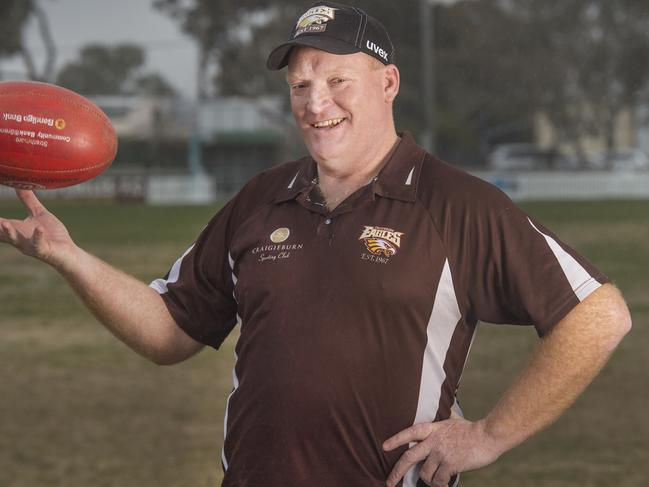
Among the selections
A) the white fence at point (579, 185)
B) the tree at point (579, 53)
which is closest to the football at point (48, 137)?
the white fence at point (579, 185)

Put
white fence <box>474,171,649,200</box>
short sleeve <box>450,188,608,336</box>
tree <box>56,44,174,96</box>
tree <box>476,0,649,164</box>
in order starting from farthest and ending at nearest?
tree <box>56,44,174,96</box>, tree <box>476,0,649,164</box>, white fence <box>474,171,649,200</box>, short sleeve <box>450,188,608,336</box>

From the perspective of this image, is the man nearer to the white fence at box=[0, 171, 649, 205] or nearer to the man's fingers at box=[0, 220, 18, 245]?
the man's fingers at box=[0, 220, 18, 245]

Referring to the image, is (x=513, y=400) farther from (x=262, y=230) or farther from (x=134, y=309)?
(x=134, y=309)

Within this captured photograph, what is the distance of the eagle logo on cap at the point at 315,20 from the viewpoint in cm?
296

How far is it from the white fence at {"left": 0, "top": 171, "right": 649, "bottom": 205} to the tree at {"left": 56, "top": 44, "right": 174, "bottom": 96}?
28.0 metres

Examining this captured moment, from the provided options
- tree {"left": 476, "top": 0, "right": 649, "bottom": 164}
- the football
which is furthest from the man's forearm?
tree {"left": 476, "top": 0, "right": 649, "bottom": 164}

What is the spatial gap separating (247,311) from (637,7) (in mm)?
39974

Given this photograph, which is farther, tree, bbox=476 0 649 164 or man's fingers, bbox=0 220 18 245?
tree, bbox=476 0 649 164

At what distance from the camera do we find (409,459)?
110 inches

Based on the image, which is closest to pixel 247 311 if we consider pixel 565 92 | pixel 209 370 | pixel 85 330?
pixel 209 370

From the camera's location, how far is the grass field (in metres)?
6.05

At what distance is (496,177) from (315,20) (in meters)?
32.3

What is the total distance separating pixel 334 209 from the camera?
2.91 meters

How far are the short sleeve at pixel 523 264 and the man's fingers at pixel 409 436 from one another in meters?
0.37
